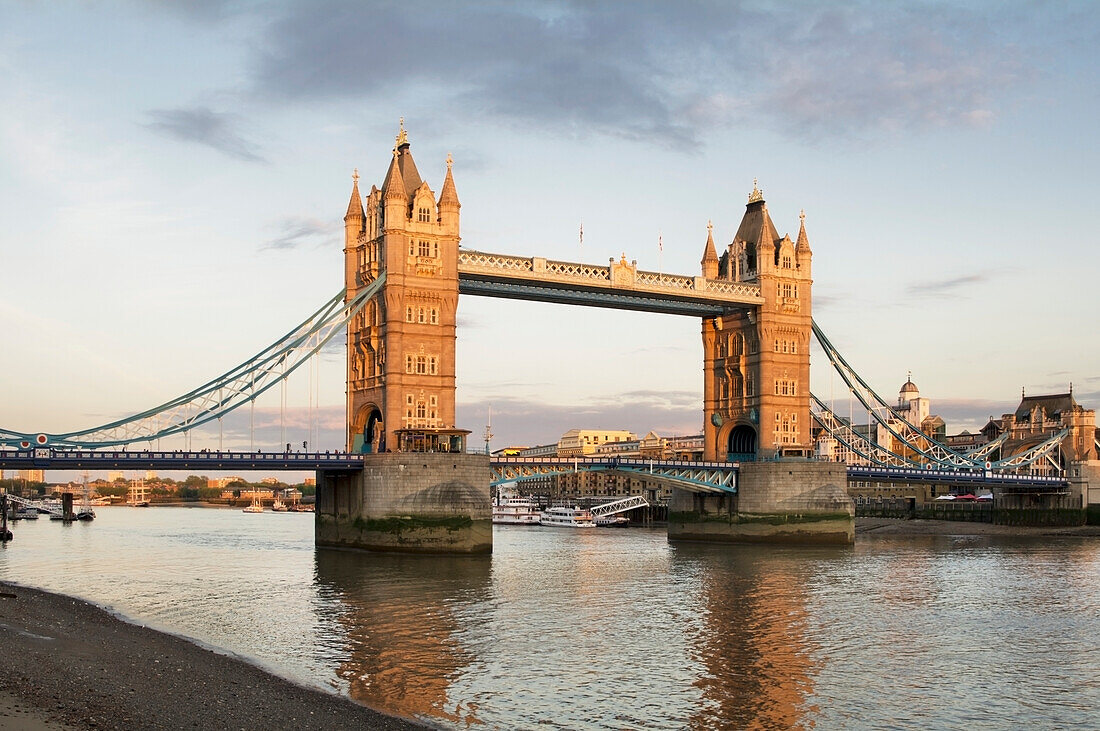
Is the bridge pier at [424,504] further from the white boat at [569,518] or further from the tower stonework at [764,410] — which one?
the white boat at [569,518]

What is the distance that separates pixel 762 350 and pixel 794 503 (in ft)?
40.1

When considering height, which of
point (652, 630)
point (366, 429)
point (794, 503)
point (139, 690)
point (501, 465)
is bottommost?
point (652, 630)

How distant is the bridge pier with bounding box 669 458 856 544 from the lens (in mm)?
86562

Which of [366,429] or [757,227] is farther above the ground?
[757,227]

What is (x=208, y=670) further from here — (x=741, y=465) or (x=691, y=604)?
(x=741, y=465)

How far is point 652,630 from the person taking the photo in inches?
1686

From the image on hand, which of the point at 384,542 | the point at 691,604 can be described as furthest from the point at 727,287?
the point at 691,604

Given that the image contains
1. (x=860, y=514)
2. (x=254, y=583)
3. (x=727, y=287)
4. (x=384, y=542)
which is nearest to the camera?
(x=254, y=583)

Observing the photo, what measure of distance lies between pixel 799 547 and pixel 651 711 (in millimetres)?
58104

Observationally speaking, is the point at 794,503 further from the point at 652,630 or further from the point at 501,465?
the point at 652,630

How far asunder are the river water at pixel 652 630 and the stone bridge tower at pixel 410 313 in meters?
9.44

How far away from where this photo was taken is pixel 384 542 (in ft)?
232

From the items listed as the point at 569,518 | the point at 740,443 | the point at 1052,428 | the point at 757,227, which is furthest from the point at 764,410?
the point at 569,518

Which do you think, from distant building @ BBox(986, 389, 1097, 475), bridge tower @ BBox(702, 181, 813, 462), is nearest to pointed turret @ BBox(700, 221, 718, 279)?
bridge tower @ BBox(702, 181, 813, 462)
